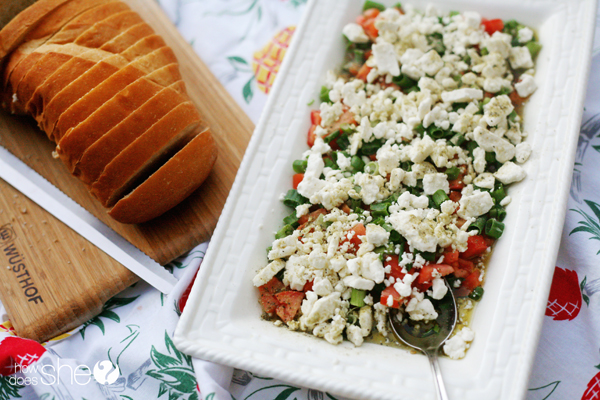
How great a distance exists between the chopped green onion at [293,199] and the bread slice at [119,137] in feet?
1.97

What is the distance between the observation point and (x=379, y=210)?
1595 millimetres

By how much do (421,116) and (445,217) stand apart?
1.47 ft

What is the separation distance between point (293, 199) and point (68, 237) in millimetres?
1005

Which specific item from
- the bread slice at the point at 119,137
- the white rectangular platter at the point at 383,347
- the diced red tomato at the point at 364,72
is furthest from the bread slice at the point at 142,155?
the diced red tomato at the point at 364,72

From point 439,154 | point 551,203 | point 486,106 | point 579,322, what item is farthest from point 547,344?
point 486,106

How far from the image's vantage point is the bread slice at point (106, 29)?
1846 mm

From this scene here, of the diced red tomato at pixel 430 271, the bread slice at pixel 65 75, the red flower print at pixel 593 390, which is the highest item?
the bread slice at pixel 65 75

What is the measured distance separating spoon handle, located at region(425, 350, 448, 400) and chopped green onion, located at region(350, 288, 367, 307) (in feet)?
0.89

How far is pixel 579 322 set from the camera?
1572 mm

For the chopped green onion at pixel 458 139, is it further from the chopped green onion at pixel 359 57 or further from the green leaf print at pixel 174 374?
the green leaf print at pixel 174 374

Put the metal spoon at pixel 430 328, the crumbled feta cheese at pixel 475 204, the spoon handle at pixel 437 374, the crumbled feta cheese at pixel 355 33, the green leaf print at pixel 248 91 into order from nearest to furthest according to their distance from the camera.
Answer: the spoon handle at pixel 437 374
the metal spoon at pixel 430 328
the crumbled feta cheese at pixel 475 204
the crumbled feta cheese at pixel 355 33
the green leaf print at pixel 248 91

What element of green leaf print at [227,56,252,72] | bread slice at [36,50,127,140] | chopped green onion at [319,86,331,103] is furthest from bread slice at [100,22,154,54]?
chopped green onion at [319,86,331,103]

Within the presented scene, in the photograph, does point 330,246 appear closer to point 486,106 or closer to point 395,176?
point 395,176

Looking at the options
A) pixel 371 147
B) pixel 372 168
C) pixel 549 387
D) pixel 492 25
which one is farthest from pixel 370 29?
pixel 549 387
